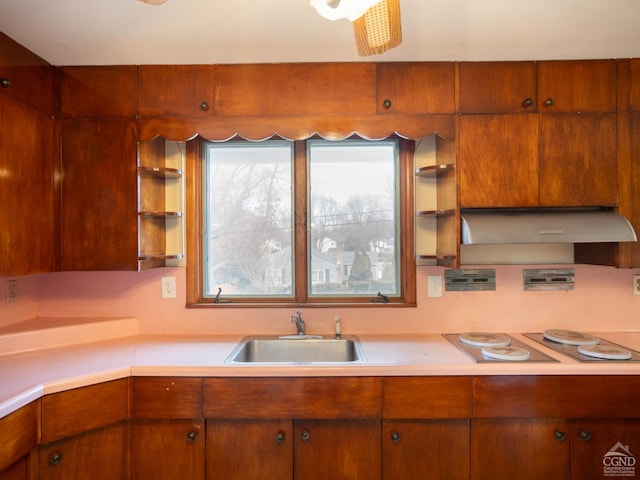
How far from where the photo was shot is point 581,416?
152 cm

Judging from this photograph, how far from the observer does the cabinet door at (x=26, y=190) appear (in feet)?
5.28

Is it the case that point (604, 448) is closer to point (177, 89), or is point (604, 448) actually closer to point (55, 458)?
point (55, 458)

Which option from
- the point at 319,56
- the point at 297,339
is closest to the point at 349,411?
the point at 297,339

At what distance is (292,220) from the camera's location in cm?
218

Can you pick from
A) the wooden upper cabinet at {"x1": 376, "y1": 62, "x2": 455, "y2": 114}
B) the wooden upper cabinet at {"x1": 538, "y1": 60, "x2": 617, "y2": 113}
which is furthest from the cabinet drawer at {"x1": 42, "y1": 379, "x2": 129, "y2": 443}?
the wooden upper cabinet at {"x1": 538, "y1": 60, "x2": 617, "y2": 113}

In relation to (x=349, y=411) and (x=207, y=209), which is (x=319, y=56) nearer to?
(x=207, y=209)

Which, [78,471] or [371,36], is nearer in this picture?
[371,36]

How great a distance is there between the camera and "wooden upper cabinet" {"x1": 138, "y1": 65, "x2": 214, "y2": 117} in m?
1.85

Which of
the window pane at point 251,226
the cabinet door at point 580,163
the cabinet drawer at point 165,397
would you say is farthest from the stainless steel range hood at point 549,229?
the cabinet drawer at point 165,397

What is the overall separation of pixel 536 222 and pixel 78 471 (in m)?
2.32

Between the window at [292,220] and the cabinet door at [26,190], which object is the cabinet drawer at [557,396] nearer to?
the window at [292,220]

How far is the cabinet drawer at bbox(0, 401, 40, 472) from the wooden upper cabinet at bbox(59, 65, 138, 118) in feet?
4.56

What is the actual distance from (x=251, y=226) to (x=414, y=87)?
1.20 metres

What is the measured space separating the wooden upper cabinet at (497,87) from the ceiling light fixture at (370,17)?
2.58 ft
